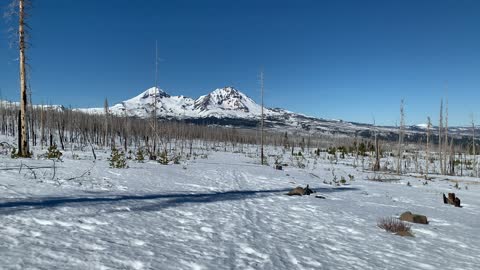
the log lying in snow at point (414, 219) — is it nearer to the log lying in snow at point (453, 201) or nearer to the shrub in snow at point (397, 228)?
the shrub in snow at point (397, 228)

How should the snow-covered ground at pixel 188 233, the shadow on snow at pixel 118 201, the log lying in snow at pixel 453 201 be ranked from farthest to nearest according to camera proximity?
the log lying in snow at pixel 453 201 < the shadow on snow at pixel 118 201 < the snow-covered ground at pixel 188 233

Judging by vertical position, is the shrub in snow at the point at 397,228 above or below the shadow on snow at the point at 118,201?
below

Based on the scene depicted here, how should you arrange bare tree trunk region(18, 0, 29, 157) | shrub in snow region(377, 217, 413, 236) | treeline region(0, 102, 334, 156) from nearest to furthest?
shrub in snow region(377, 217, 413, 236), bare tree trunk region(18, 0, 29, 157), treeline region(0, 102, 334, 156)

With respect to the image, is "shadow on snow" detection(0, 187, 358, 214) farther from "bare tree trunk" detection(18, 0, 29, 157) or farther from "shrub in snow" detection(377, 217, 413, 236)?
"bare tree trunk" detection(18, 0, 29, 157)

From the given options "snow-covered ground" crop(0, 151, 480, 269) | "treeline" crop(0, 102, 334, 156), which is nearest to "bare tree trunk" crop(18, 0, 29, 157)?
"snow-covered ground" crop(0, 151, 480, 269)

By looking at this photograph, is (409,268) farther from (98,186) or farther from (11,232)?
(98,186)

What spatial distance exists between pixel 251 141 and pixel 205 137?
29.8 meters

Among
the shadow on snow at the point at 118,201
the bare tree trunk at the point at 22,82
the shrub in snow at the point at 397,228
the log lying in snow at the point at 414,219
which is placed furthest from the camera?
the bare tree trunk at the point at 22,82

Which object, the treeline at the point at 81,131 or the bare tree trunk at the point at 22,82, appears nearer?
the bare tree trunk at the point at 22,82

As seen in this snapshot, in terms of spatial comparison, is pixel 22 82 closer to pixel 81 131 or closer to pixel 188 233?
pixel 188 233

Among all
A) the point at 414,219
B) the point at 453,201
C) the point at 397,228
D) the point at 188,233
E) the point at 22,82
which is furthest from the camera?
the point at 22,82

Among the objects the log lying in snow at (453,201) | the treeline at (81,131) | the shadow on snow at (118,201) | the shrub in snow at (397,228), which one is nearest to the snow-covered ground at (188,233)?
the shadow on snow at (118,201)

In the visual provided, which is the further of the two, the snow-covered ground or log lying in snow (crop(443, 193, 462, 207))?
log lying in snow (crop(443, 193, 462, 207))

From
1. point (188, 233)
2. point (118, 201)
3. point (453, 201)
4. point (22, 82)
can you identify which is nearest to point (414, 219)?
point (188, 233)
